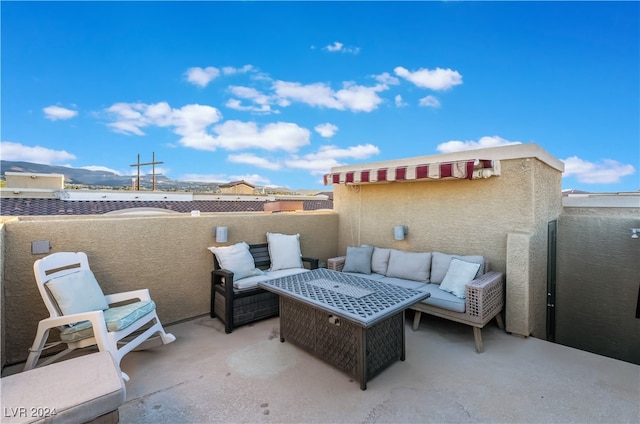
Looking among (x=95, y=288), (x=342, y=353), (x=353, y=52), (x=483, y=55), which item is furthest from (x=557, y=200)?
(x=95, y=288)

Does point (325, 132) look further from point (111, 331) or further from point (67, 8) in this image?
point (111, 331)

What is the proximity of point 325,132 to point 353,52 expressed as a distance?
24.5 feet

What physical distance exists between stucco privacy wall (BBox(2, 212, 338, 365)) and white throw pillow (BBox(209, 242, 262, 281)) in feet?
1.74

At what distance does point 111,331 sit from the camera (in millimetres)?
3682

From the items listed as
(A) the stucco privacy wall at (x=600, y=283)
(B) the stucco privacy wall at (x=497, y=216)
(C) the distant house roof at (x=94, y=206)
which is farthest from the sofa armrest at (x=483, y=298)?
(C) the distant house roof at (x=94, y=206)

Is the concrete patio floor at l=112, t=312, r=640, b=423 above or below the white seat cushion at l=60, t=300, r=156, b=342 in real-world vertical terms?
below

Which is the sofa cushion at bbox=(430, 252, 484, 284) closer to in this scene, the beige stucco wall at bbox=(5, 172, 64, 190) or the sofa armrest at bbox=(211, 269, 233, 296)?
the sofa armrest at bbox=(211, 269, 233, 296)

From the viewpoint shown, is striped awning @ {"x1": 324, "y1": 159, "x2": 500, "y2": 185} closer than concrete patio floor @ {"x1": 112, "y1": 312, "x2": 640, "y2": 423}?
No

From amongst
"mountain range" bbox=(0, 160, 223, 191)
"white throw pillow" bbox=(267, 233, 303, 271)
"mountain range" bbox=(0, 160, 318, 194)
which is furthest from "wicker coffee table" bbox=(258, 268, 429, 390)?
"mountain range" bbox=(0, 160, 223, 191)

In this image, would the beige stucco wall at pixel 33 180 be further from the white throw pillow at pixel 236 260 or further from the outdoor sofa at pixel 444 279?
the outdoor sofa at pixel 444 279

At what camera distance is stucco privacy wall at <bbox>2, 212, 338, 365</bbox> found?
13.9 ft

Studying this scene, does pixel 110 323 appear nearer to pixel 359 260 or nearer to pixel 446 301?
pixel 359 260

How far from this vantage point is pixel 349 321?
3.48 m

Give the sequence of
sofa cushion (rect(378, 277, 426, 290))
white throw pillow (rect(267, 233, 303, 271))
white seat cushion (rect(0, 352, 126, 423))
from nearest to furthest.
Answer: white seat cushion (rect(0, 352, 126, 423))
sofa cushion (rect(378, 277, 426, 290))
white throw pillow (rect(267, 233, 303, 271))
